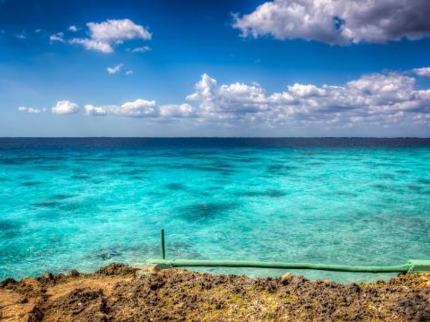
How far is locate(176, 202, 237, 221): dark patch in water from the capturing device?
1678 centimetres

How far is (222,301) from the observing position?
18.6 ft

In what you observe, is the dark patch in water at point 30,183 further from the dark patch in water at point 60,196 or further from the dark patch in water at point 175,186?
the dark patch in water at point 175,186

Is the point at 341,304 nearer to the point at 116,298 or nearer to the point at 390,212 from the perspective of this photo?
the point at 116,298

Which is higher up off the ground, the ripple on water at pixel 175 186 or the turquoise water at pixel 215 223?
the ripple on water at pixel 175 186

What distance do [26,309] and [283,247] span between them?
27.5ft

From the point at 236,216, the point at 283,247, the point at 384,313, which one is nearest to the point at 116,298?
the point at 384,313

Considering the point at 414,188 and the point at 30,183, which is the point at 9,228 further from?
the point at 414,188

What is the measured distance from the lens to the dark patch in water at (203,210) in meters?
16.8

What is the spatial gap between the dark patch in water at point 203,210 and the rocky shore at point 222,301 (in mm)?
10015

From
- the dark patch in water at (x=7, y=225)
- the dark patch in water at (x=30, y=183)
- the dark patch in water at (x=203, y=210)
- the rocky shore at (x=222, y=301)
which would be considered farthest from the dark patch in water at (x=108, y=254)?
the dark patch in water at (x=30, y=183)

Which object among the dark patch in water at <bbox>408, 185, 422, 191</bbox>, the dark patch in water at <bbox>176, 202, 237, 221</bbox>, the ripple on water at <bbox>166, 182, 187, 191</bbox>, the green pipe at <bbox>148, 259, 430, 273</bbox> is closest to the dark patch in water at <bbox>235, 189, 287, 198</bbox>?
the dark patch in water at <bbox>176, 202, 237, 221</bbox>

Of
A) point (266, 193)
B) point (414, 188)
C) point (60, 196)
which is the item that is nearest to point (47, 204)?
point (60, 196)

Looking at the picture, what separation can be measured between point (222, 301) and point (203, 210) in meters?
12.5

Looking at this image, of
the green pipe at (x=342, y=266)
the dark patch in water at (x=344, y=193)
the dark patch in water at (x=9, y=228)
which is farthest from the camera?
the dark patch in water at (x=344, y=193)
